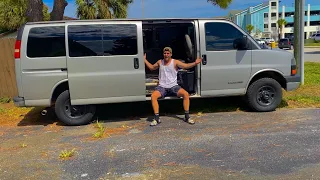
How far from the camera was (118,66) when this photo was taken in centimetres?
616

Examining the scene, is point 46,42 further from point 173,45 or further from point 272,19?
point 272,19

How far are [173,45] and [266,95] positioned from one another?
8.70 ft

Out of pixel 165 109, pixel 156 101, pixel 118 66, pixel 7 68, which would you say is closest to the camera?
pixel 118 66

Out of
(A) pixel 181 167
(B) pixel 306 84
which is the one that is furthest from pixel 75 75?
(B) pixel 306 84

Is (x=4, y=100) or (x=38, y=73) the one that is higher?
(x=38, y=73)

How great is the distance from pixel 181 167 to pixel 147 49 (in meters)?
4.46

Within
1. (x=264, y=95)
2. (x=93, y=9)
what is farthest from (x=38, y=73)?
(x=93, y=9)

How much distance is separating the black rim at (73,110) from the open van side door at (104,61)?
22cm

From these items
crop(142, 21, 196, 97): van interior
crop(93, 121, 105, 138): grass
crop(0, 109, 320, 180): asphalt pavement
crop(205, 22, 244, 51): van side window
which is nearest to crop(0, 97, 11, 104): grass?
crop(0, 109, 320, 180): asphalt pavement

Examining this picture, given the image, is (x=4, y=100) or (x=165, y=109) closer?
(x=165, y=109)

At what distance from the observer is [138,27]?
625 centimetres

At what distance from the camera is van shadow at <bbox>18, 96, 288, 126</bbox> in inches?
274

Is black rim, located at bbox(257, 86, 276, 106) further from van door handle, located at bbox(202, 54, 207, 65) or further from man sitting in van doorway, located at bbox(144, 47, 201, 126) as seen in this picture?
man sitting in van doorway, located at bbox(144, 47, 201, 126)

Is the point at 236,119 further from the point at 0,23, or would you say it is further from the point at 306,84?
the point at 0,23
